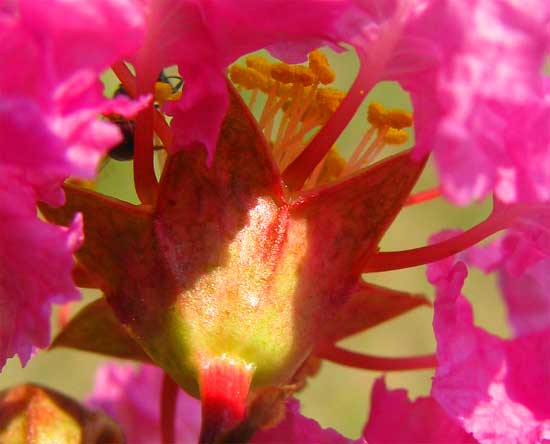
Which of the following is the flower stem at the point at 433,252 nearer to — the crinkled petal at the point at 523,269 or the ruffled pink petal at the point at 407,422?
the crinkled petal at the point at 523,269

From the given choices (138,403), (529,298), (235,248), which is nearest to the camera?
(235,248)

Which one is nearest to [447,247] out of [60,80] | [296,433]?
[296,433]

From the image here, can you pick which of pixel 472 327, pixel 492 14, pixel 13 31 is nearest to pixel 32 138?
pixel 13 31

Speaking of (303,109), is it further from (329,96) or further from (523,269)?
(523,269)

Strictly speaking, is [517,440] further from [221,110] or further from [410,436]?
[221,110]

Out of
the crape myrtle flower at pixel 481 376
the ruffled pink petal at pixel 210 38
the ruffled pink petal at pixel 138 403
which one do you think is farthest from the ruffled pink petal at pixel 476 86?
the ruffled pink petal at pixel 138 403

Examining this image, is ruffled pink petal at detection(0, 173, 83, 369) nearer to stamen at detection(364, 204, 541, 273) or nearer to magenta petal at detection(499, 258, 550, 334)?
stamen at detection(364, 204, 541, 273)

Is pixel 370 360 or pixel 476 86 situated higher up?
pixel 476 86
